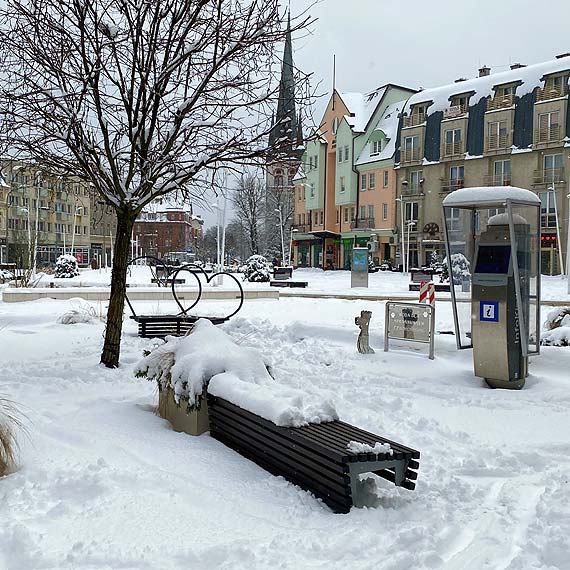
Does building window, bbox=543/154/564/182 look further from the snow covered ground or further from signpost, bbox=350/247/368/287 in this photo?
the snow covered ground

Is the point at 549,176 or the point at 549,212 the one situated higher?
the point at 549,176

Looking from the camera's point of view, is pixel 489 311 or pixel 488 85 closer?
pixel 489 311

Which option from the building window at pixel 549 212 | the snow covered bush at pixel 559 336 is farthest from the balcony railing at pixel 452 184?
the snow covered bush at pixel 559 336

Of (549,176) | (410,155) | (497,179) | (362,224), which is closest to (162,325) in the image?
(549,176)

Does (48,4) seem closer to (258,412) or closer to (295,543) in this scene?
(258,412)

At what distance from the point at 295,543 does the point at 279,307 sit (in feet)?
50.8

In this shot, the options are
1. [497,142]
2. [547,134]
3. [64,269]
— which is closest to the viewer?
[64,269]

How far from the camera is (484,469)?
4867 millimetres

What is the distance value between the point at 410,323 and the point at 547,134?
40.2 meters

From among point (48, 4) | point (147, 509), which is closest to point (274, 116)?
point (48, 4)

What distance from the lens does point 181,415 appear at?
545 cm

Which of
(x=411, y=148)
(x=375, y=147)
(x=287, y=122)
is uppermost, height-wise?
(x=375, y=147)

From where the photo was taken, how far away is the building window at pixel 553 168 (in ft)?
149

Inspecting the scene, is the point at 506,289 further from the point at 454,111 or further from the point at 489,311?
the point at 454,111
